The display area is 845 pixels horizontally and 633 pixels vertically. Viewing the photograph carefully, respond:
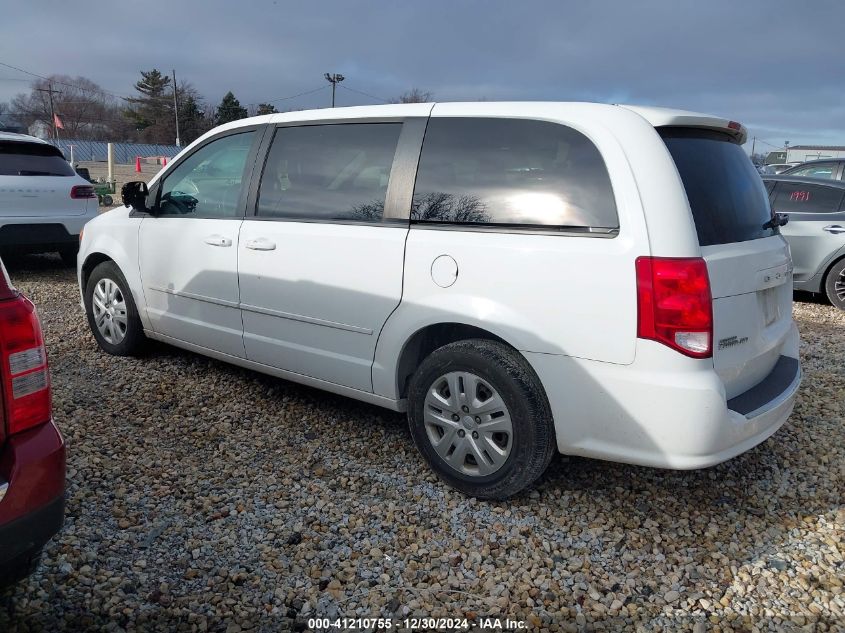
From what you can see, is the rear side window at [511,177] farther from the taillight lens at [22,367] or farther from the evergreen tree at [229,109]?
the evergreen tree at [229,109]

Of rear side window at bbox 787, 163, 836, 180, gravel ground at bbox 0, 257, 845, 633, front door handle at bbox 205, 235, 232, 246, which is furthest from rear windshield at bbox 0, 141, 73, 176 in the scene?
rear side window at bbox 787, 163, 836, 180

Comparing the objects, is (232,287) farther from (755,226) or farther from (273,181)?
(755,226)

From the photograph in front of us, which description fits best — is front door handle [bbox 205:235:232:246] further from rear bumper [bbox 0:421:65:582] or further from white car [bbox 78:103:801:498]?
rear bumper [bbox 0:421:65:582]

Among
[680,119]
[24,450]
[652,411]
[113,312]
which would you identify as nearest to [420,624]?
[652,411]

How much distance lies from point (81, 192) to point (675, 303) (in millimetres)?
7648

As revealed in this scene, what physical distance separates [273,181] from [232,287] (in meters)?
0.69

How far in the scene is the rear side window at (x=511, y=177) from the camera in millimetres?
2768

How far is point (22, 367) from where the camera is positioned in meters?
2.00

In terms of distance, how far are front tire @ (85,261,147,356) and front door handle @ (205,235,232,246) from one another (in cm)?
110

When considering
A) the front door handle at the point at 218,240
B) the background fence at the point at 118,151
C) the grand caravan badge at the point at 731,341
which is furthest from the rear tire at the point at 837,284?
the background fence at the point at 118,151

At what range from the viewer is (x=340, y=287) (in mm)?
3436

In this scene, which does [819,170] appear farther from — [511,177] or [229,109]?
[229,109]

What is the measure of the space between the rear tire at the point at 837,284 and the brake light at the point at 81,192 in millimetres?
9035

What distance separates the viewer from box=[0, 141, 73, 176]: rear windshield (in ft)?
24.4
